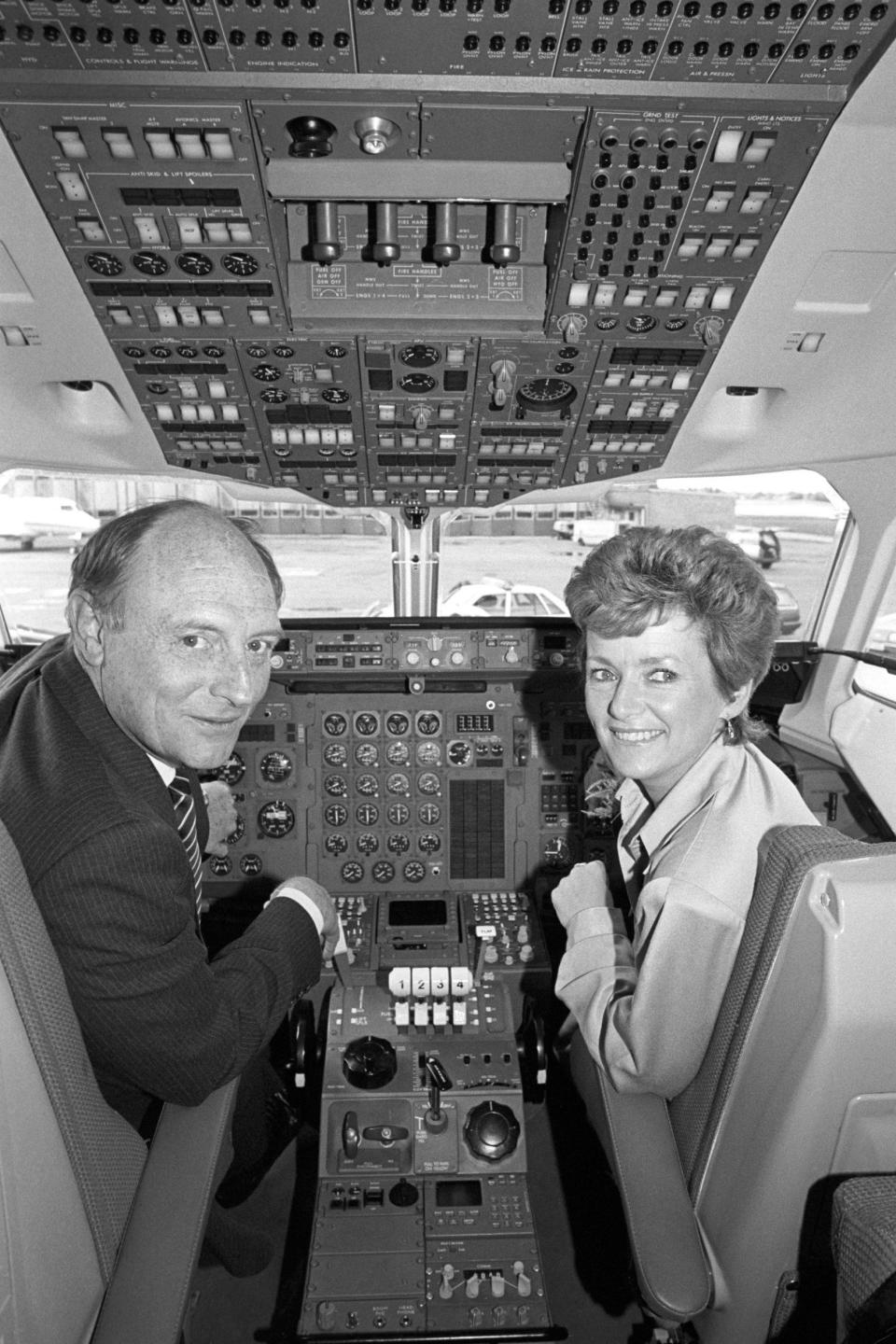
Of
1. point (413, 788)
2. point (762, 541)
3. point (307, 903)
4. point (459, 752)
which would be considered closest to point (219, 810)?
point (413, 788)

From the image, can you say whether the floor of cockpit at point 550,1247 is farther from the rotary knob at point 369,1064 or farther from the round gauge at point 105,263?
the round gauge at point 105,263

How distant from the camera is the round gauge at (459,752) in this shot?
10.1 feet

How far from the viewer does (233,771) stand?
3047mm

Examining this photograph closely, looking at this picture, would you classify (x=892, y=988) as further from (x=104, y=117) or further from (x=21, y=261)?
(x=21, y=261)

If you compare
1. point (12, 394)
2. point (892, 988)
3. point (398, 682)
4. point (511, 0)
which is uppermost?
point (511, 0)

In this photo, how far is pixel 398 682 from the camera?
300 cm

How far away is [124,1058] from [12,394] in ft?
7.03

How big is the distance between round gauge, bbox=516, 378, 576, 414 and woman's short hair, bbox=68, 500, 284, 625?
1247mm

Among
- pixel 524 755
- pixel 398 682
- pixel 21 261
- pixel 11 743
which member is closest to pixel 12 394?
pixel 21 261

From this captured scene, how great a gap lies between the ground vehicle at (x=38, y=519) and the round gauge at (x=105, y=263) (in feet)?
5.46

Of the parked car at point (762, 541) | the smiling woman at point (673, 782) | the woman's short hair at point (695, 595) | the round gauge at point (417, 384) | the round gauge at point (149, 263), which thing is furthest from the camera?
the parked car at point (762, 541)

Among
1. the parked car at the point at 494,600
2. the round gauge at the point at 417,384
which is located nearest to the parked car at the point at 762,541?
the parked car at the point at 494,600

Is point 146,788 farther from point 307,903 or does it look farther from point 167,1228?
point 167,1228

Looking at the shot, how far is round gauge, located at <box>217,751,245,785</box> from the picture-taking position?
303 centimetres
